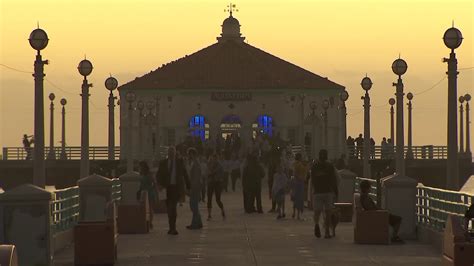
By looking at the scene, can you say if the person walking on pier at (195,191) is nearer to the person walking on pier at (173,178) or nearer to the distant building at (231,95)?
the person walking on pier at (173,178)

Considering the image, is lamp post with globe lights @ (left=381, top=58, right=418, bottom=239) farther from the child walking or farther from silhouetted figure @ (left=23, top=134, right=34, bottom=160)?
silhouetted figure @ (left=23, top=134, right=34, bottom=160)

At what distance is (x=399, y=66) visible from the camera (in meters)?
35.6

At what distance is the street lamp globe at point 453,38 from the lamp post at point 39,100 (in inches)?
290

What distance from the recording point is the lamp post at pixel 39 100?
2722 cm

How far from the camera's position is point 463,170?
97.6 m

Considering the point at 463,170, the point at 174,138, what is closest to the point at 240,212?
the point at 463,170

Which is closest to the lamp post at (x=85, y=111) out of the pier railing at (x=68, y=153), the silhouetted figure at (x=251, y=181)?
the silhouetted figure at (x=251, y=181)

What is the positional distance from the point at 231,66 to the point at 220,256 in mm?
91064

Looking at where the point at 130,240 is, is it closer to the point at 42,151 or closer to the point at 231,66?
the point at 42,151

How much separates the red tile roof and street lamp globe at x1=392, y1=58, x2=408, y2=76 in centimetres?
7506

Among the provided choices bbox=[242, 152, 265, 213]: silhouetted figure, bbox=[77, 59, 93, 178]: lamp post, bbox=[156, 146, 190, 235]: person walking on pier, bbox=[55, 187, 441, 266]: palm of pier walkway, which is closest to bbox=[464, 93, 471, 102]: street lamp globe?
bbox=[242, 152, 265, 213]: silhouetted figure

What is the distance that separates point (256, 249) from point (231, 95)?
84.7m

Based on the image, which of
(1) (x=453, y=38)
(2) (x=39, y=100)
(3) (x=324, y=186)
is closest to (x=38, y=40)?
(2) (x=39, y=100)

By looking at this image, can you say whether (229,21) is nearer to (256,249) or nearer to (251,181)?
(251,181)
